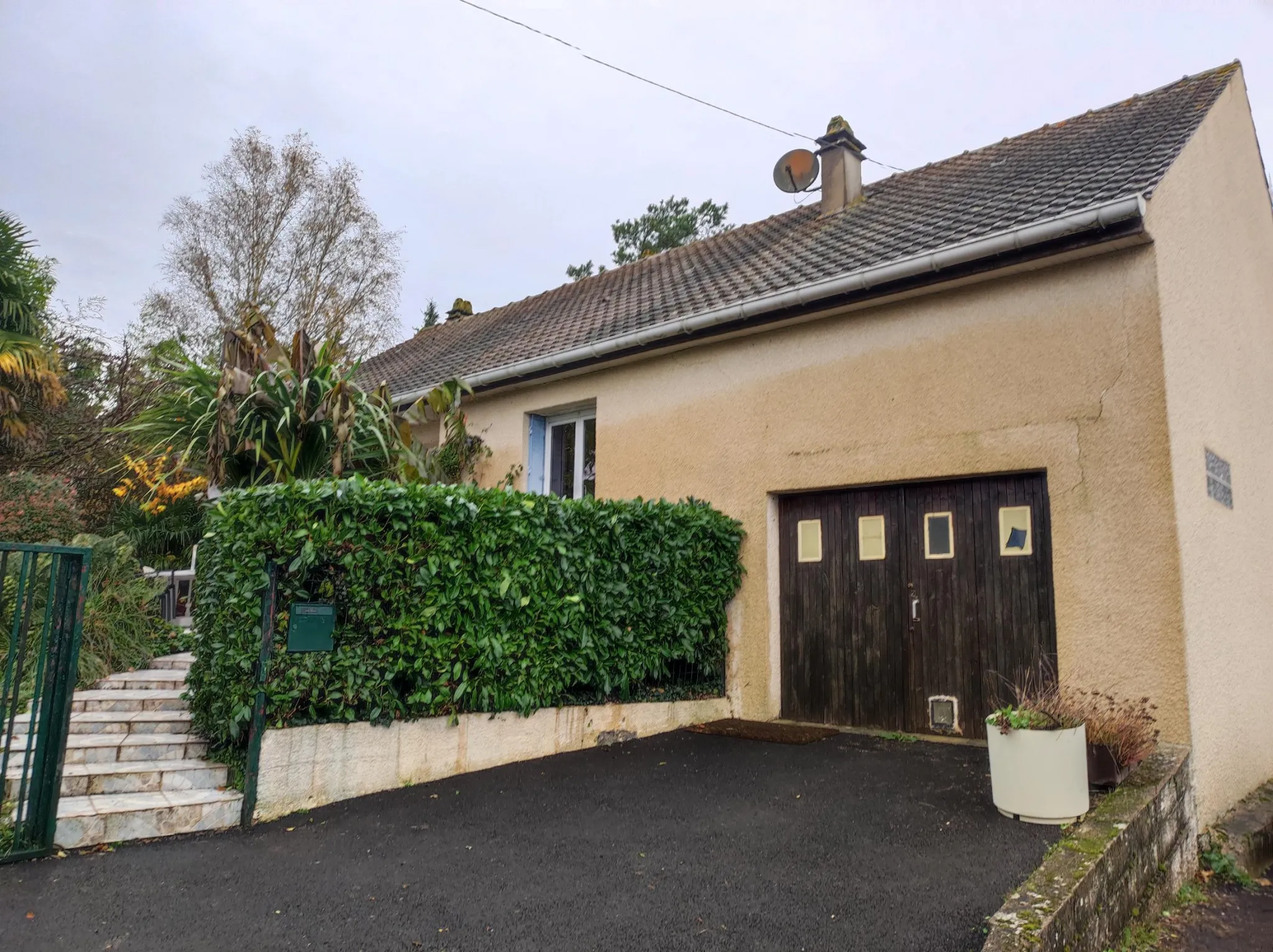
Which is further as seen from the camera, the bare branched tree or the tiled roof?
the bare branched tree

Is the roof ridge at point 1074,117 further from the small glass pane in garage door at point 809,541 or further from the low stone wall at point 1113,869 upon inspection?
the low stone wall at point 1113,869

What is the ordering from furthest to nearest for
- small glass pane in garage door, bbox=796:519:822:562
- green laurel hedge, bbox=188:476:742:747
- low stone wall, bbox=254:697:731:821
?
1. small glass pane in garage door, bbox=796:519:822:562
2. green laurel hedge, bbox=188:476:742:747
3. low stone wall, bbox=254:697:731:821

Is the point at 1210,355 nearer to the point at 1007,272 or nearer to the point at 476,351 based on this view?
the point at 1007,272

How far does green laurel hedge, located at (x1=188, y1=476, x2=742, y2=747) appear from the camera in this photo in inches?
199

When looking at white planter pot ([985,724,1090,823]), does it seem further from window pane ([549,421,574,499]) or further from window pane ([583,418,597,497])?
window pane ([549,421,574,499])

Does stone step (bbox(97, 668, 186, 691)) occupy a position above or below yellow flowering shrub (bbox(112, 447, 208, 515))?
below

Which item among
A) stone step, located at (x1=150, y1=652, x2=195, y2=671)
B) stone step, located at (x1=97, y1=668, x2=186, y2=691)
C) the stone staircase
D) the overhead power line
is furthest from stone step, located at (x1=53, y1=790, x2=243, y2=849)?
the overhead power line

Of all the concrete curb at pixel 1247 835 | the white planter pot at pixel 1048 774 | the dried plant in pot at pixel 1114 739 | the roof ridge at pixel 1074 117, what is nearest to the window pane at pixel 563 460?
the roof ridge at pixel 1074 117

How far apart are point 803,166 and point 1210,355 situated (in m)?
5.84

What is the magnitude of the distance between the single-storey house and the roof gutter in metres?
0.02

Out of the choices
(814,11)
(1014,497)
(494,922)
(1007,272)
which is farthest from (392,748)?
(814,11)

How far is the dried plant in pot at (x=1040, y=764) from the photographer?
4.34 m

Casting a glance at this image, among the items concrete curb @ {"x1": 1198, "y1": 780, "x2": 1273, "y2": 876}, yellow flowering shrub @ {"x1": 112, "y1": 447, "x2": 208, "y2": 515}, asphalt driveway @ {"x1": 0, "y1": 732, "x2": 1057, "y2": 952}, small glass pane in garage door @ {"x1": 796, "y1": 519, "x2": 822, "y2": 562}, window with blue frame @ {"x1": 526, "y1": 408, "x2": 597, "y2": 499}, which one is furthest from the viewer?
yellow flowering shrub @ {"x1": 112, "y1": 447, "x2": 208, "y2": 515}

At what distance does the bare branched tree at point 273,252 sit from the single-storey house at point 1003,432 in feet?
45.6
